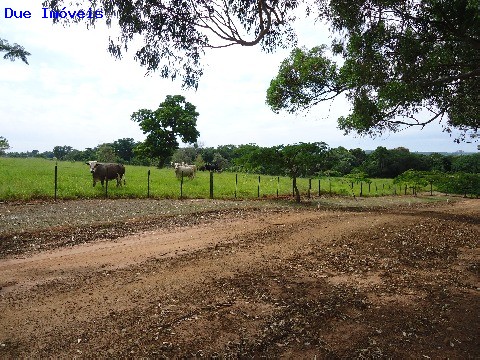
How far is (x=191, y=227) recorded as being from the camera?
10.5 m

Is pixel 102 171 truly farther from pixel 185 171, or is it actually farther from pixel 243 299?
pixel 243 299

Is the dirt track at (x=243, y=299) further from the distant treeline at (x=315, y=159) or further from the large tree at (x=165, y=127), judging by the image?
the large tree at (x=165, y=127)

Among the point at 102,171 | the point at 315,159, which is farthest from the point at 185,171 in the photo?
the point at 315,159

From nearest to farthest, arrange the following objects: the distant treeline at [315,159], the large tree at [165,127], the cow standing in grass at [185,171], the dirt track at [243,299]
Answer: the dirt track at [243,299] < the distant treeline at [315,159] < the cow standing in grass at [185,171] < the large tree at [165,127]

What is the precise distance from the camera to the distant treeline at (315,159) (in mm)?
18797

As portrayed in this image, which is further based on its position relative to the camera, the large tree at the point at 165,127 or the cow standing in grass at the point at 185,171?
the large tree at the point at 165,127

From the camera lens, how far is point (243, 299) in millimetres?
5152

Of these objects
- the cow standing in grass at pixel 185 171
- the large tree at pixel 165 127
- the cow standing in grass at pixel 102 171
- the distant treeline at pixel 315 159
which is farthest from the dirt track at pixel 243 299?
the large tree at pixel 165 127

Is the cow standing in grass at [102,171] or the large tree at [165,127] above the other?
the large tree at [165,127]

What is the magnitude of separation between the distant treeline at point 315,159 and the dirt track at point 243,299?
33.5ft

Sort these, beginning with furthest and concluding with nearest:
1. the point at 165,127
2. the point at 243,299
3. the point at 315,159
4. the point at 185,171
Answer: the point at 165,127 → the point at 185,171 → the point at 315,159 → the point at 243,299

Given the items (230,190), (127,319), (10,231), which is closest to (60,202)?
(10,231)

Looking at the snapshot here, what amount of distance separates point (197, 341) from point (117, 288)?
207cm

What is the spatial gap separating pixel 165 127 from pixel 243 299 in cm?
A: 4918
